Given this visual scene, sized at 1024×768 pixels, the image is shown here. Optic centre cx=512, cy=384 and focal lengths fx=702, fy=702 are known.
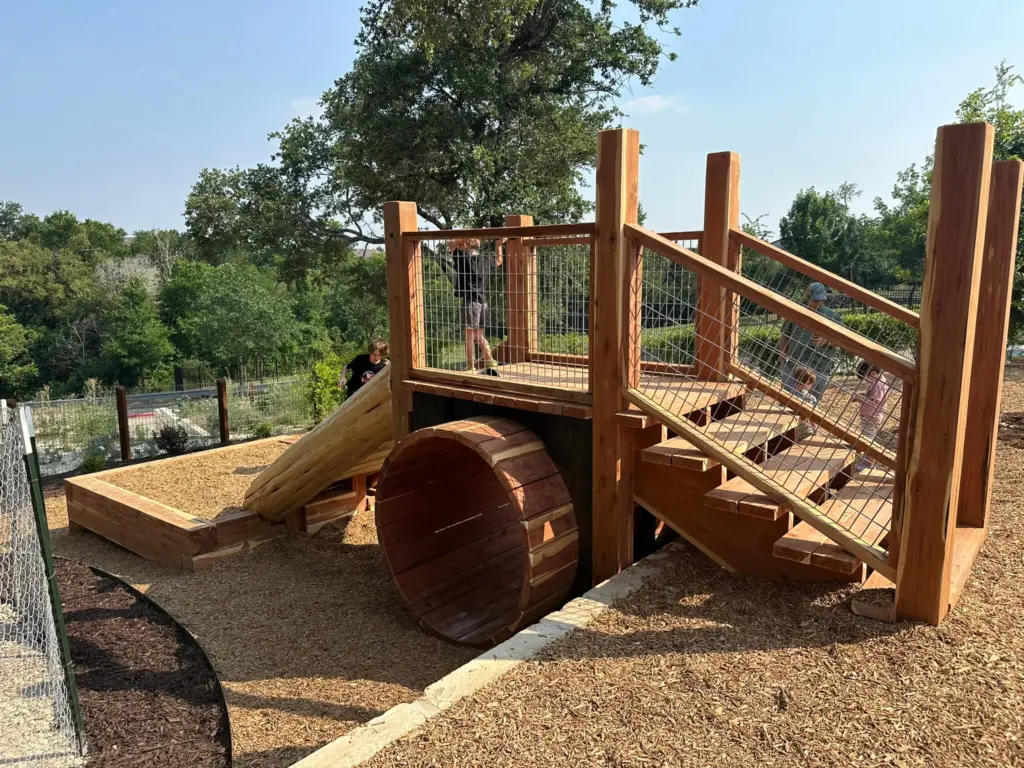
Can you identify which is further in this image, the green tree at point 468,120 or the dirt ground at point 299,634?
the green tree at point 468,120

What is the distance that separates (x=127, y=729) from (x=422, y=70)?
37.8 feet

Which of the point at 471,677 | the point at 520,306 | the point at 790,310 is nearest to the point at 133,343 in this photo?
the point at 520,306

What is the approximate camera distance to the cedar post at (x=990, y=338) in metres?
4.01

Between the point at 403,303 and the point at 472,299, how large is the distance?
0.86 meters

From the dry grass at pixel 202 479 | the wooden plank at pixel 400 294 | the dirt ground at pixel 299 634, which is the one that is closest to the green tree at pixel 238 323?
the dry grass at pixel 202 479

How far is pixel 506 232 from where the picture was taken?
15.5 ft

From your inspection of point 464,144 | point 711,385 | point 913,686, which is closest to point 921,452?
point 913,686

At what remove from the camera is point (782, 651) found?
307 cm

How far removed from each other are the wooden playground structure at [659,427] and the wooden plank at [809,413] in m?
0.03

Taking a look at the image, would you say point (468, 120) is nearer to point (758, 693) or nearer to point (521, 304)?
point (521, 304)

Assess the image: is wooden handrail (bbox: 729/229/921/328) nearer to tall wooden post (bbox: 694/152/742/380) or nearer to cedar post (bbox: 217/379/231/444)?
tall wooden post (bbox: 694/152/742/380)

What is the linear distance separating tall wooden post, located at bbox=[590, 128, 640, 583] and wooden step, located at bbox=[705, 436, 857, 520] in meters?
0.66

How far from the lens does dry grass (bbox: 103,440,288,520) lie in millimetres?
8000

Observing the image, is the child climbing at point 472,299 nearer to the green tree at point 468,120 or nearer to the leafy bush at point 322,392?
the green tree at point 468,120
